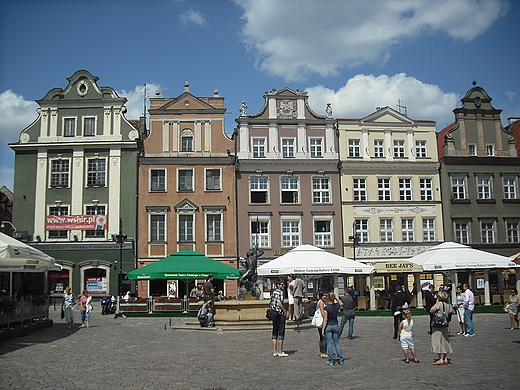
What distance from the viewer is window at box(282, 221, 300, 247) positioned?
3884 centimetres

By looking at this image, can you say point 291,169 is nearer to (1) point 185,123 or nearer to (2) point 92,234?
(1) point 185,123

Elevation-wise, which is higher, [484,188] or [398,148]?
[398,148]

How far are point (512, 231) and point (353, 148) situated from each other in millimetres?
12993

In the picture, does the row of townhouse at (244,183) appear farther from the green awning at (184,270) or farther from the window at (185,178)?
the green awning at (184,270)

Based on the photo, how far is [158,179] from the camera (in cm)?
3853

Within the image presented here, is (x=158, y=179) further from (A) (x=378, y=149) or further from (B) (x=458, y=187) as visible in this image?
(B) (x=458, y=187)

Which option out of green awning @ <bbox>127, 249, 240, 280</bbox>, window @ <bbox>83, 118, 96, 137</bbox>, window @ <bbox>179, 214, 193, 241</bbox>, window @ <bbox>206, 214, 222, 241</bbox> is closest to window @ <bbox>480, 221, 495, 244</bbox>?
window @ <bbox>206, 214, 222, 241</bbox>

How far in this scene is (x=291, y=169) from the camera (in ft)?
130

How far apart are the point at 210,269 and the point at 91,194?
608 inches

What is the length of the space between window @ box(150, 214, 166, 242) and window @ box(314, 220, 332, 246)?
1030 cm

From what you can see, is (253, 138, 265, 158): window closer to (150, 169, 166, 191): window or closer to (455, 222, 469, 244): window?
(150, 169, 166, 191): window

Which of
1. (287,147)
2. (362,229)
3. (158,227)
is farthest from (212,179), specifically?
(362,229)

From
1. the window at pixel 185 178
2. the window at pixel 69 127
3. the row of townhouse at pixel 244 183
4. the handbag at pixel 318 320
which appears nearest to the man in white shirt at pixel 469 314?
the handbag at pixel 318 320

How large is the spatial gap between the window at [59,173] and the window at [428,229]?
81.2 feet
